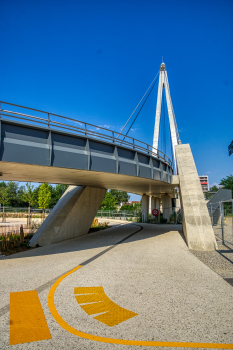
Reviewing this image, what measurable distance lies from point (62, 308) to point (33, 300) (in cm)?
88

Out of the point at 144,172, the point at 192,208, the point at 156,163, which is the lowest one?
the point at 192,208

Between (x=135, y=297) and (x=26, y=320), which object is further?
(x=135, y=297)

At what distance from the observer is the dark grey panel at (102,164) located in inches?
474

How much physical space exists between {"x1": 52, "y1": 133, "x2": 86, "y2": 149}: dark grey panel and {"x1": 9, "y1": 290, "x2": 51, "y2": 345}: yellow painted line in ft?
21.6

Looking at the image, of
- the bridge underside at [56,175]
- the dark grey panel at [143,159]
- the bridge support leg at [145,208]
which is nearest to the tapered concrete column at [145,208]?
the bridge support leg at [145,208]

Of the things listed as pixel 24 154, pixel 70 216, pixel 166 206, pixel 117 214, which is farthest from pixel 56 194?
pixel 24 154

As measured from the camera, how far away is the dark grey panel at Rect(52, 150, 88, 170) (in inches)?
421

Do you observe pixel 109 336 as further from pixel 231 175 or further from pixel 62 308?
pixel 231 175

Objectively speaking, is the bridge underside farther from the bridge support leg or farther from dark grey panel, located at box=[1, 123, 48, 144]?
the bridge support leg

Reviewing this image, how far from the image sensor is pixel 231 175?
223 ft

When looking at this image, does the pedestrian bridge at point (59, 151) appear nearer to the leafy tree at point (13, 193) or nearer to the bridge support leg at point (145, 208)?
the bridge support leg at point (145, 208)

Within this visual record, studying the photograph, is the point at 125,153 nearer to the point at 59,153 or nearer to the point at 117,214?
the point at 59,153

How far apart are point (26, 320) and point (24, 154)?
654 centimetres

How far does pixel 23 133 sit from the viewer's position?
9.84m
